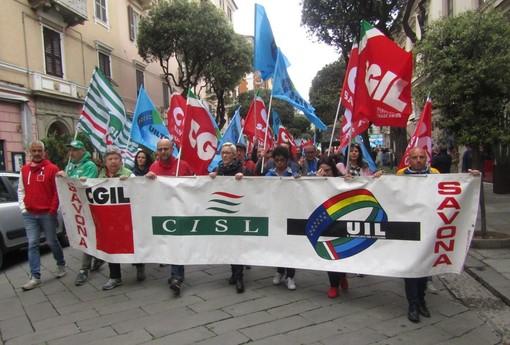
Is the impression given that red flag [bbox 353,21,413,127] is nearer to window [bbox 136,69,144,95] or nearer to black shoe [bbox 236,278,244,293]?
black shoe [bbox 236,278,244,293]

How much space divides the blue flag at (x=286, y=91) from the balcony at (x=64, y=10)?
13810 millimetres

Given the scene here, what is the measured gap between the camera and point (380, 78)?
4.66 metres

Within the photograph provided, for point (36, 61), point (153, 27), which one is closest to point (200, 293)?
point (36, 61)

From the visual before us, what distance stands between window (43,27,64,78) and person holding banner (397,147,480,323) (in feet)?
55.8

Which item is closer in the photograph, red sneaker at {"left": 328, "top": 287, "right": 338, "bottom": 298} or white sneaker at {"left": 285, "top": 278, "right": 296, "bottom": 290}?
red sneaker at {"left": 328, "top": 287, "right": 338, "bottom": 298}

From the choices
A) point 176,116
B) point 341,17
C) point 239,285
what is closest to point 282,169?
point 239,285

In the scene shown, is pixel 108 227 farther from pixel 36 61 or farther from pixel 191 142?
pixel 36 61

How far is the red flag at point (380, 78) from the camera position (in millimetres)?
4574

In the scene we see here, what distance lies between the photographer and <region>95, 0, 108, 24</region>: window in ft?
68.7

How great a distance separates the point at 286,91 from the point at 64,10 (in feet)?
48.3

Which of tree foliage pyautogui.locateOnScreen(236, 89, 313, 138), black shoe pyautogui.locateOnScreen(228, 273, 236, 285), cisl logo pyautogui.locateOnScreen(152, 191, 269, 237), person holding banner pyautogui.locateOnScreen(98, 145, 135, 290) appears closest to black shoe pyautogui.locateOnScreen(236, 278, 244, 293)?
black shoe pyautogui.locateOnScreen(228, 273, 236, 285)

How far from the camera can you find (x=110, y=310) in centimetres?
436

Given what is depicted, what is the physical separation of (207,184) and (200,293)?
1256 mm

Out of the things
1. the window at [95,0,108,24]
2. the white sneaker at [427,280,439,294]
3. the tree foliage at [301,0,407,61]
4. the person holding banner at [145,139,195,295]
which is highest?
the window at [95,0,108,24]
